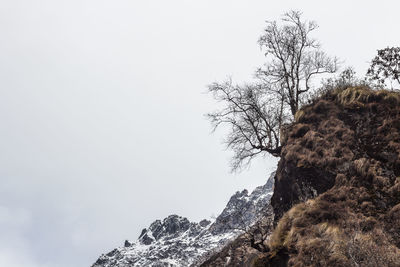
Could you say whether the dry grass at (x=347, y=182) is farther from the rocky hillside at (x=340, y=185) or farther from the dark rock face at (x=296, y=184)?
the dark rock face at (x=296, y=184)

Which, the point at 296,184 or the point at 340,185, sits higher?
the point at 296,184

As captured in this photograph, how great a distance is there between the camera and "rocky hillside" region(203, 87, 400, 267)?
945 cm

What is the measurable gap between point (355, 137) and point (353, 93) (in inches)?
105

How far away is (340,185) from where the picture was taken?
11992 mm

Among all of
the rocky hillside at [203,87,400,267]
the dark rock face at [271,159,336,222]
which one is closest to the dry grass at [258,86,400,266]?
the rocky hillside at [203,87,400,267]

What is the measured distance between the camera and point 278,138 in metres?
18.7

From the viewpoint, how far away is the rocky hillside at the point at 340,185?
372 inches

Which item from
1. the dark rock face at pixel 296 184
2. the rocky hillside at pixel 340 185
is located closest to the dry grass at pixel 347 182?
the rocky hillside at pixel 340 185

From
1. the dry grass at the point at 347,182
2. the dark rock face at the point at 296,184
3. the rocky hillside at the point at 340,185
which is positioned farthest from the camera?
the dark rock face at the point at 296,184

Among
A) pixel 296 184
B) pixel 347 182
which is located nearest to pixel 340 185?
pixel 347 182

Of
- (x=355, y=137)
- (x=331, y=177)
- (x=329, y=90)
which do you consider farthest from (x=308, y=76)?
(x=331, y=177)

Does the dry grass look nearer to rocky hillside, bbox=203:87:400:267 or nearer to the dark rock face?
rocky hillside, bbox=203:87:400:267

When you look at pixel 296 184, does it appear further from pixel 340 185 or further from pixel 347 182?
pixel 347 182

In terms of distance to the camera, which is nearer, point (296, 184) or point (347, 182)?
point (347, 182)
